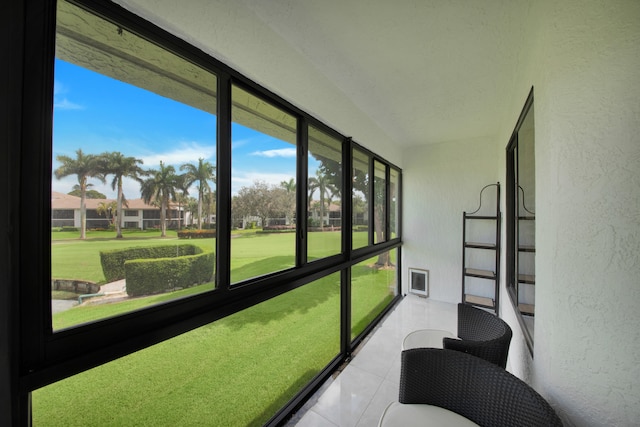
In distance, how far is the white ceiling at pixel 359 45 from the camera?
48.1 inches

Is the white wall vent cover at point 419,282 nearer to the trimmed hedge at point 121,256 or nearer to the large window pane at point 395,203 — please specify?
the large window pane at point 395,203

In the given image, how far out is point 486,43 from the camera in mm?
1611

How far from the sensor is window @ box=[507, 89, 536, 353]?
141 cm

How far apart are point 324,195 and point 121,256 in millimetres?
1653

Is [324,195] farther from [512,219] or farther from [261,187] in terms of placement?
[512,219]

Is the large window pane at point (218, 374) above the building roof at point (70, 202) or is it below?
below

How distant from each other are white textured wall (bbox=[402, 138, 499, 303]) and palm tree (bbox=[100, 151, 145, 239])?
4.16 m

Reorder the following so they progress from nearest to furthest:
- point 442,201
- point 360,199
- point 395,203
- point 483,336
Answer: point 483,336
point 360,199
point 442,201
point 395,203

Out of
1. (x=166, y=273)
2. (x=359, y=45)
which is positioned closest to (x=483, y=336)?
(x=166, y=273)

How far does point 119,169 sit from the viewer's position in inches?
38.5

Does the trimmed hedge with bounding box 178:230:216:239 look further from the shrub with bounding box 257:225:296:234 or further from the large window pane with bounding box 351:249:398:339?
the large window pane with bounding box 351:249:398:339

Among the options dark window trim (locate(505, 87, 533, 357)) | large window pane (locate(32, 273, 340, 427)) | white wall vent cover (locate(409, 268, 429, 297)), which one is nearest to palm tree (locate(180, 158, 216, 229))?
large window pane (locate(32, 273, 340, 427))

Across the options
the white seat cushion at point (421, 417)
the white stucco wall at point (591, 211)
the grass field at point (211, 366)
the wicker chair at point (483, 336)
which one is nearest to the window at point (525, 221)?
the wicker chair at point (483, 336)

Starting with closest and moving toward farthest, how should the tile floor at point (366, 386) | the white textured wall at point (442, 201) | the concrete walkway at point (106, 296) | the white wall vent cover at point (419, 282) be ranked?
the concrete walkway at point (106, 296)
the tile floor at point (366, 386)
the white textured wall at point (442, 201)
the white wall vent cover at point (419, 282)
